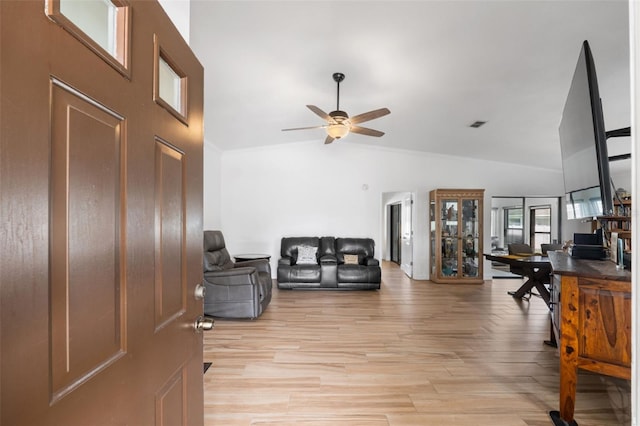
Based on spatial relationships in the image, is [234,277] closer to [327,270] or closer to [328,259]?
[327,270]

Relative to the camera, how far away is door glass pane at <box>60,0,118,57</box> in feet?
2.08

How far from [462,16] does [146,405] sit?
283cm

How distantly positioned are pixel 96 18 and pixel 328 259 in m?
4.94

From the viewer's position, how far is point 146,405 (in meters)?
0.81

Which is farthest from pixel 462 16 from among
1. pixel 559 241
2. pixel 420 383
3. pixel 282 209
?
pixel 559 241

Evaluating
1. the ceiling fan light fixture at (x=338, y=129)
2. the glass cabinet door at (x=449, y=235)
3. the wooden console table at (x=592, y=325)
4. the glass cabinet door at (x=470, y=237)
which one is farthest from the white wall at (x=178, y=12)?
the glass cabinet door at (x=470, y=237)

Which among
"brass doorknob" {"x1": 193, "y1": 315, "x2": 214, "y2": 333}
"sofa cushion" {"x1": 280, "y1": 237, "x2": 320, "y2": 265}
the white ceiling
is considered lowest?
"sofa cushion" {"x1": 280, "y1": 237, "x2": 320, "y2": 265}

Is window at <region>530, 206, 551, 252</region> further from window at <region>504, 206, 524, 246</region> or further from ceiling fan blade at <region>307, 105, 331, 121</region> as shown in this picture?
ceiling fan blade at <region>307, 105, 331, 121</region>

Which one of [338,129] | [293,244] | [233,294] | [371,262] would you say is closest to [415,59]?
[338,129]

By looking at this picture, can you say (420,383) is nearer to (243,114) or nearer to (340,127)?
(340,127)

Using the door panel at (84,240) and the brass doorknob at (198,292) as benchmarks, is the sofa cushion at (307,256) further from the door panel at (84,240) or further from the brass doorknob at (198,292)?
the door panel at (84,240)

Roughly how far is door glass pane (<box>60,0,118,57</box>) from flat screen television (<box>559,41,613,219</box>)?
223cm

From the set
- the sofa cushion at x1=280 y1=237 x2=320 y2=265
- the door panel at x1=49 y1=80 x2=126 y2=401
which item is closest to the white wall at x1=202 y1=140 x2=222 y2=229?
the sofa cushion at x1=280 y1=237 x2=320 y2=265

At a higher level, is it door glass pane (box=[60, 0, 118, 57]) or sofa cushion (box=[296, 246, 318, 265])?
door glass pane (box=[60, 0, 118, 57])
